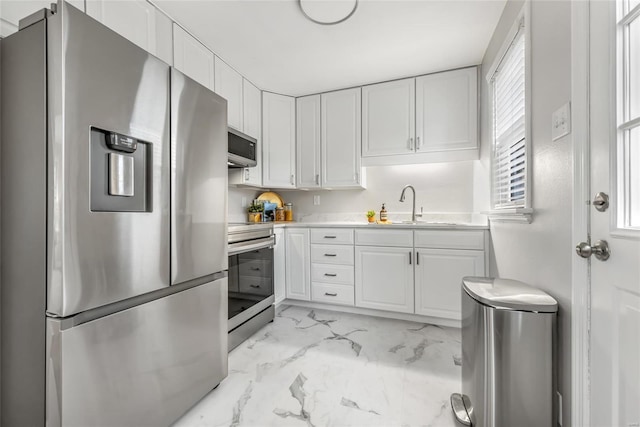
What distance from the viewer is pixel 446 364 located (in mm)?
1874

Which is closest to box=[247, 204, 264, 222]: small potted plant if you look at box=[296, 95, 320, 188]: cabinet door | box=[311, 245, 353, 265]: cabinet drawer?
box=[296, 95, 320, 188]: cabinet door

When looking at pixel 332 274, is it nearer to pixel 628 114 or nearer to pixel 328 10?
pixel 328 10

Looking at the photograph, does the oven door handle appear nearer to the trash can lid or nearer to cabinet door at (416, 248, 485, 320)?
cabinet door at (416, 248, 485, 320)

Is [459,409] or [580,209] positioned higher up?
[580,209]

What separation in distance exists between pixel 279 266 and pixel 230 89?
1.76m

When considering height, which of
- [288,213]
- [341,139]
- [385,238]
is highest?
[341,139]

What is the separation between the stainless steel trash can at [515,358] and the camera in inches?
42.3

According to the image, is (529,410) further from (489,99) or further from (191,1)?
(191,1)

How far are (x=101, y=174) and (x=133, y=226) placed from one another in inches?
8.6

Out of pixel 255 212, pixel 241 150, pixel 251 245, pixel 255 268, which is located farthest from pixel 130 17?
pixel 255 212

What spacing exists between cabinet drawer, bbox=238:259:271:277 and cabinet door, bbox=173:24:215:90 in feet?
4.89

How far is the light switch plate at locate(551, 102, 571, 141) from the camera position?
1.08 metres

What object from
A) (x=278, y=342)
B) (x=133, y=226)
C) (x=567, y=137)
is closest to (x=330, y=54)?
(x=567, y=137)

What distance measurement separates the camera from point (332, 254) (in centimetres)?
282
